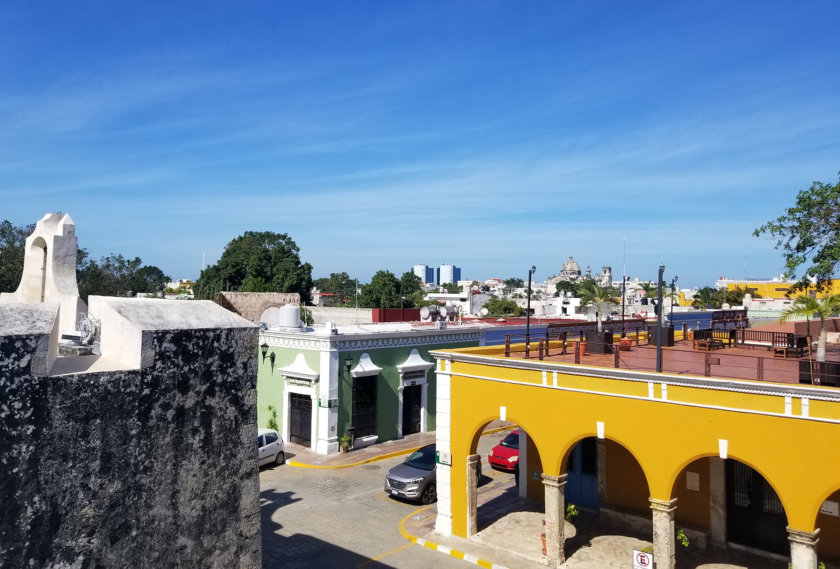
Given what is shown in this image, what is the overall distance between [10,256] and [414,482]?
25845 millimetres

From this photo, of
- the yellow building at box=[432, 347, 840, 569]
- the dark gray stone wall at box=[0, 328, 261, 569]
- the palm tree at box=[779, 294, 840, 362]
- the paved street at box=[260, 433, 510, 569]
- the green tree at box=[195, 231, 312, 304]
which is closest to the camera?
the dark gray stone wall at box=[0, 328, 261, 569]

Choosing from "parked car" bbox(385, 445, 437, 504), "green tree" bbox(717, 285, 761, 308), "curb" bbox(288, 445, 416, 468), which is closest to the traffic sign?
"parked car" bbox(385, 445, 437, 504)

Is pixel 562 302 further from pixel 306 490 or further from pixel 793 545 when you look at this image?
pixel 793 545

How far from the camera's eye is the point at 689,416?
33.8 ft

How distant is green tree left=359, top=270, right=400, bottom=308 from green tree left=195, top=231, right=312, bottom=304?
7578mm

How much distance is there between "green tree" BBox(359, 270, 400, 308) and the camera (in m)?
61.7

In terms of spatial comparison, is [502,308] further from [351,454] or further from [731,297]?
[351,454]

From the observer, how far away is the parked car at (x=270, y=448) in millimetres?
18500

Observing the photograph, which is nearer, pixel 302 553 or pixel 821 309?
pixel 821 309

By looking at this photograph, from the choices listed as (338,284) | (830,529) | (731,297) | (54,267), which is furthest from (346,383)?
Result: (338,284)

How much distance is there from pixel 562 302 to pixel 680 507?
62.6 m

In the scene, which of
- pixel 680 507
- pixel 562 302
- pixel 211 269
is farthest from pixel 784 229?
pixel 211 269

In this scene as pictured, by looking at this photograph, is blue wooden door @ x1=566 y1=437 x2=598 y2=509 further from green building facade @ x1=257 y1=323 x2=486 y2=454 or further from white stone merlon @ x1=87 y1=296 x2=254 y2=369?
white stone merlon @ x1=87 y1=296 x2=254 y2=369

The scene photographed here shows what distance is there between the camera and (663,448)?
10.5 m
